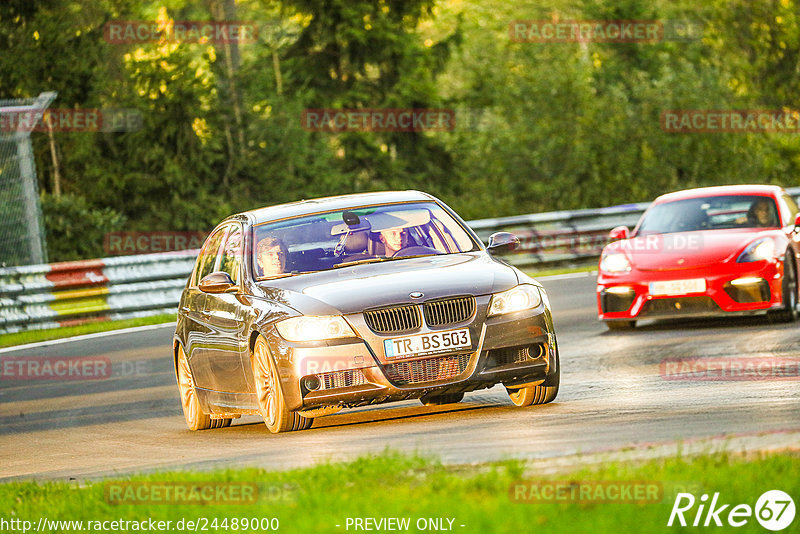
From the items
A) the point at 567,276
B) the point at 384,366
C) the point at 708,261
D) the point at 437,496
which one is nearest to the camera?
the point at 437,496

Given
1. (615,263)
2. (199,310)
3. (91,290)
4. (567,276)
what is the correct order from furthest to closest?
(567,276), (91,290), (615,263), (199,310)

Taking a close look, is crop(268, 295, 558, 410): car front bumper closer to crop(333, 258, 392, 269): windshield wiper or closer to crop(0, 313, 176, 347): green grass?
crop(333, 258, 392, 269): windshield wiper

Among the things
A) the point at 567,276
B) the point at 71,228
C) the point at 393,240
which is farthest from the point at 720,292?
the point at 71,228

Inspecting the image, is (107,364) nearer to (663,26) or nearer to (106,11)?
(106,11)

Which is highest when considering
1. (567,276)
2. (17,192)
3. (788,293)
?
(17,192)

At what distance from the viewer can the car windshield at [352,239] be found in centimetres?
1026

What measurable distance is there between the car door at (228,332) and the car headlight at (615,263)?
543cm

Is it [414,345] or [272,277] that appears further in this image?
[272,277]

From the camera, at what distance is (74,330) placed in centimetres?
2047

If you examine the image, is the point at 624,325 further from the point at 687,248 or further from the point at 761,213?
the point at 761,213

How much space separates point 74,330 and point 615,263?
8640mm

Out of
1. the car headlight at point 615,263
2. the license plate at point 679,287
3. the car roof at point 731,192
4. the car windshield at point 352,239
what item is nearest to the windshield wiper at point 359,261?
the car windshield at point 352,239

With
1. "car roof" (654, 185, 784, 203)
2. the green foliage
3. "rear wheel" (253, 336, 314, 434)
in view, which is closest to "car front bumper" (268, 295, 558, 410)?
"rear wheel" (253, 336, 314, 434)

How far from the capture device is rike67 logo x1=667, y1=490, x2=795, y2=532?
5.23 m
